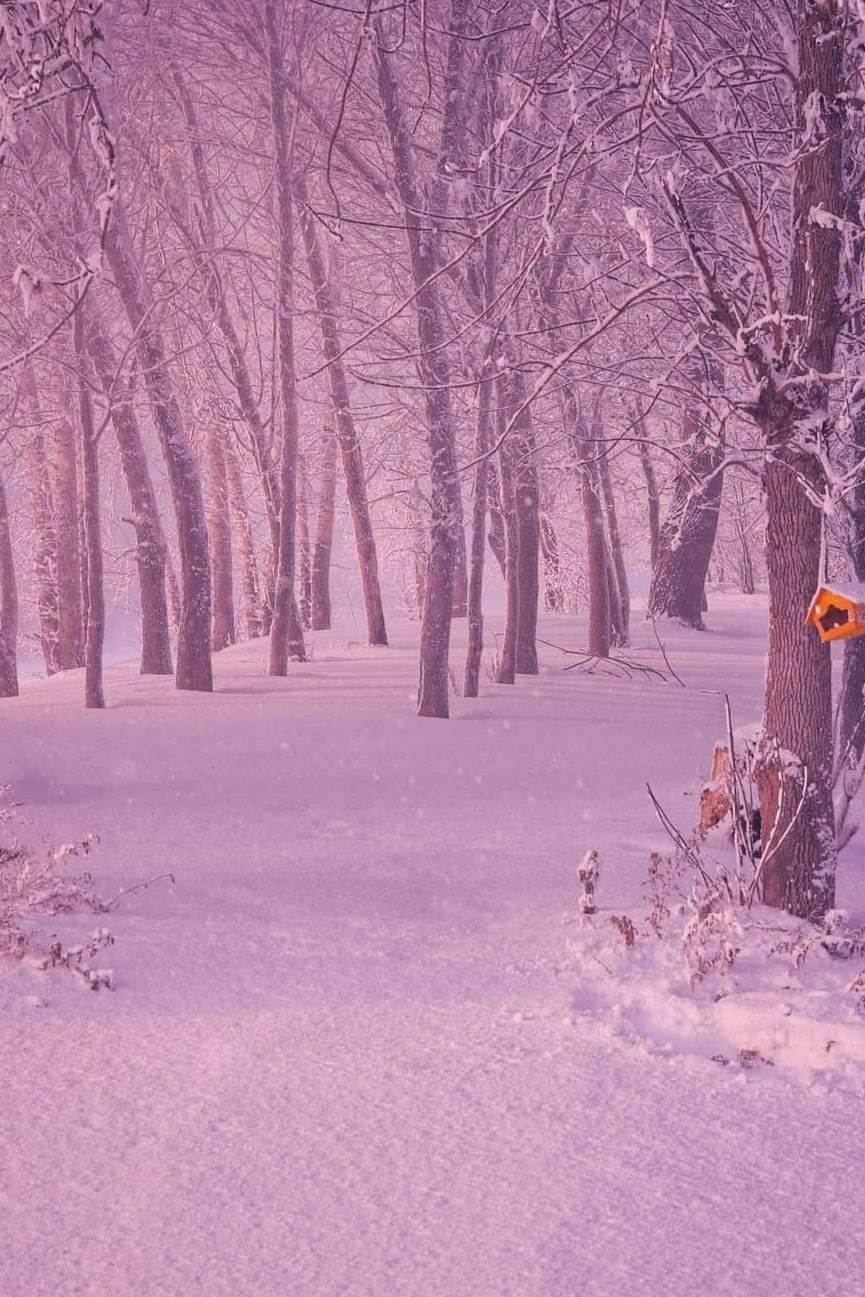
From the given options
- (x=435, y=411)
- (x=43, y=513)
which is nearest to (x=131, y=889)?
(x=435, y=411)

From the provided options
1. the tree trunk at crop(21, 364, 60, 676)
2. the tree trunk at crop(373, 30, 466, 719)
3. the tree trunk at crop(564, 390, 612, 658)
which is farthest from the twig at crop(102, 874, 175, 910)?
the tree trunk at crop(21, 364, 60, 676)

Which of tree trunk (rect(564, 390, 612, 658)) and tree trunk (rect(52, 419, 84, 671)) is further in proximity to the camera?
tree trunk (rect(52, 419, 84, 671))

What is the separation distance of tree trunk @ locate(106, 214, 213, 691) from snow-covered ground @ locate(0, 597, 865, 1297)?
14.3 feet

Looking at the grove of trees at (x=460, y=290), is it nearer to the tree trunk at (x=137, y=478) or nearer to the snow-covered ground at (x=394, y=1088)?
the tree trunk at (x=137, y=478)

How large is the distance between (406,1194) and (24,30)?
372cm

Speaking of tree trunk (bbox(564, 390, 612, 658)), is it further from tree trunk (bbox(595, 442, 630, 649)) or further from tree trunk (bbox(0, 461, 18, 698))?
tree trunk (bbox(0, 461, 18, 698))

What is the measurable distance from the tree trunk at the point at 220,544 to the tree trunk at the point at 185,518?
945cm

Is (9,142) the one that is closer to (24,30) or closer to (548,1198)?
(24,30)

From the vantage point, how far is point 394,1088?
3.84 metres

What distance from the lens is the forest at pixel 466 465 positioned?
4.32m

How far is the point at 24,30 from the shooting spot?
11.5ft

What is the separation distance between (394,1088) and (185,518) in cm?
907

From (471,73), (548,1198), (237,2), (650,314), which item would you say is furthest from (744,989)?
(237,2)

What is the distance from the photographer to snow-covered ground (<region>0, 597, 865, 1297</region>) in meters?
2.92
